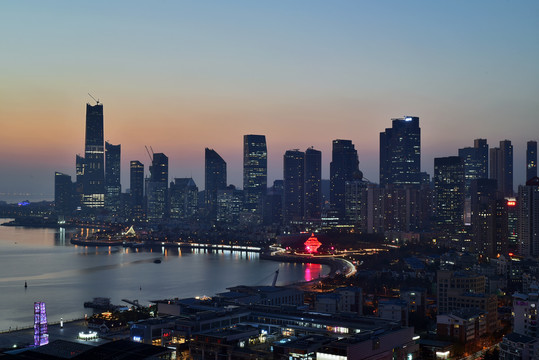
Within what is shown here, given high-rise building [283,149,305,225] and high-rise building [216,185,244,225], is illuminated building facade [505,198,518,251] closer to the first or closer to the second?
high-rise building [283,149,305,225]

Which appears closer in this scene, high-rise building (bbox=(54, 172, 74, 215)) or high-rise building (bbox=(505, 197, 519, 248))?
high-rise building (bbox=(505, 197, 519, 248))

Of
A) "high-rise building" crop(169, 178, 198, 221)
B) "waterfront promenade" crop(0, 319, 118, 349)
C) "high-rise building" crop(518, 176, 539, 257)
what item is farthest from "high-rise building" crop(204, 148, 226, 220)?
"waterfront promenade" crop(0, 319, 118, 349)

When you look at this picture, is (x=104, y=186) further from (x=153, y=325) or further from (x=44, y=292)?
(x=153, y=325)

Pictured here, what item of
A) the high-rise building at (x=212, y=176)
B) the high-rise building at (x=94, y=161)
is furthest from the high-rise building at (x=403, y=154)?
the high-rise building at (x=94, y=161)

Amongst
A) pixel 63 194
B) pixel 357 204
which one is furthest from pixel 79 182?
pixel 357 204

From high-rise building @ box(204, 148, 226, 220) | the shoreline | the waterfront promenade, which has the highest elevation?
high-rise building @ box(204, 148, 226, 220)

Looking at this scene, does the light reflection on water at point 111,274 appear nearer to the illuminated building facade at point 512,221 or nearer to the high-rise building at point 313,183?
the illuminated building facade at point 512,221
